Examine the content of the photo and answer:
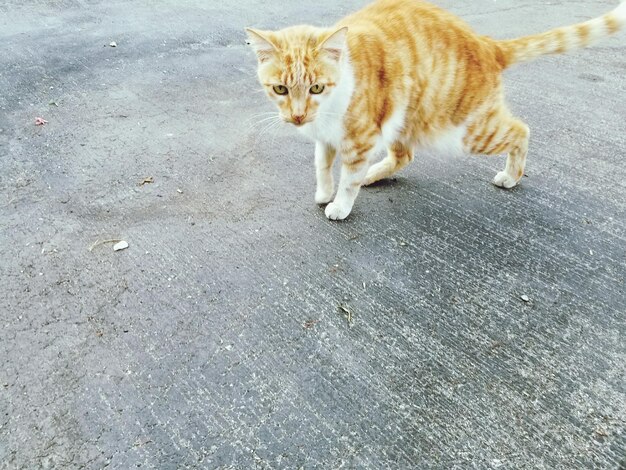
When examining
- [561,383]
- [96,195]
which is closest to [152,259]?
[96,195]

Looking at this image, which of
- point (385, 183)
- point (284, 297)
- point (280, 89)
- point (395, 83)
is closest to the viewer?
point (284, 297)

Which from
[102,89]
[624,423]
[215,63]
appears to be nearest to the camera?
[624,423]

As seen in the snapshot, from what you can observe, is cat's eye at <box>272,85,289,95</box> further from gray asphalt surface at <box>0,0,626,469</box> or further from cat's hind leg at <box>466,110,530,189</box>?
cat's hind leg at <box>466,110,530,189</box>

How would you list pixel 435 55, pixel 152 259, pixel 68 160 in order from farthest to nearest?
pixel 68 160
pixel 435 55
pixel 152 259

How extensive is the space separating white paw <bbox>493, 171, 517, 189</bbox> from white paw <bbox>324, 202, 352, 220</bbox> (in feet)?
2.86

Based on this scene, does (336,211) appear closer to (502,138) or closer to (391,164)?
(391,164)

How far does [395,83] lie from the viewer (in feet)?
7.18

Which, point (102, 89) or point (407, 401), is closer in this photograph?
point (407, 401)

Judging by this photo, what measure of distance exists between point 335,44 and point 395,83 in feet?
1.28

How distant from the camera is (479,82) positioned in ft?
7.46

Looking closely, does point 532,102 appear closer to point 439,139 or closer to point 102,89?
point 439,139

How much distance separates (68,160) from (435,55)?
204 cm

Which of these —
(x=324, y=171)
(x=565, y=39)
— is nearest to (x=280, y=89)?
(x=324, y=171)

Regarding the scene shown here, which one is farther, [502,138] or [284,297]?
[502,138]
